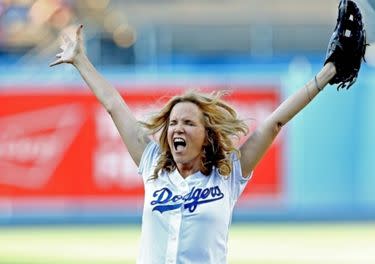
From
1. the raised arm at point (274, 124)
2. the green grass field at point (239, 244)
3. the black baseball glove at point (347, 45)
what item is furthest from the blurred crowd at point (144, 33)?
the raised arm at point (274, 124)

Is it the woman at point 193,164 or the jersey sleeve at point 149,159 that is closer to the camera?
the woman at point 193,164

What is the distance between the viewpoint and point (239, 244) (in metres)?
15.4

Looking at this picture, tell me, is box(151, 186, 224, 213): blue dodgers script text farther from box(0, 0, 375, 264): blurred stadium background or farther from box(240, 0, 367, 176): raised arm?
box(0, 0, 375, 264): blurred stadium background

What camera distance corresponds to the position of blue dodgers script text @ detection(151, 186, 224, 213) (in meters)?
6.18

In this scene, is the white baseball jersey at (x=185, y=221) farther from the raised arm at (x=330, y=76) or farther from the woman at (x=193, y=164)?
the raised arm at (x=330, y=76)

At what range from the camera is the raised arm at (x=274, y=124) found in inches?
249

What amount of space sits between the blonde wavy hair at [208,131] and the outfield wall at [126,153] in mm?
11644

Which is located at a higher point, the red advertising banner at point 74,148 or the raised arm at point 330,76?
the red advertising banner at point 74,148

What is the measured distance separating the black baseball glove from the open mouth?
2.81 ft

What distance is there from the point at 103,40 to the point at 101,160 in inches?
91.1

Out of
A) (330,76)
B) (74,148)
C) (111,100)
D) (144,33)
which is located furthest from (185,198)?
(144,33)

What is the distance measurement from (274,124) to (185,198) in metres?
0.60

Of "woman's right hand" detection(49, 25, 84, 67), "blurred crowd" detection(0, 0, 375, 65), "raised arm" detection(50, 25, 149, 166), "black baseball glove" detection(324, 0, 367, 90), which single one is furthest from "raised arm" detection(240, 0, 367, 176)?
"blurred crowd" detection(0, 0, 375, 65)

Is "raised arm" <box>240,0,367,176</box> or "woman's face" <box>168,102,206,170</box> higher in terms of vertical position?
"raised arm" <box>240,0,367,176</box>
